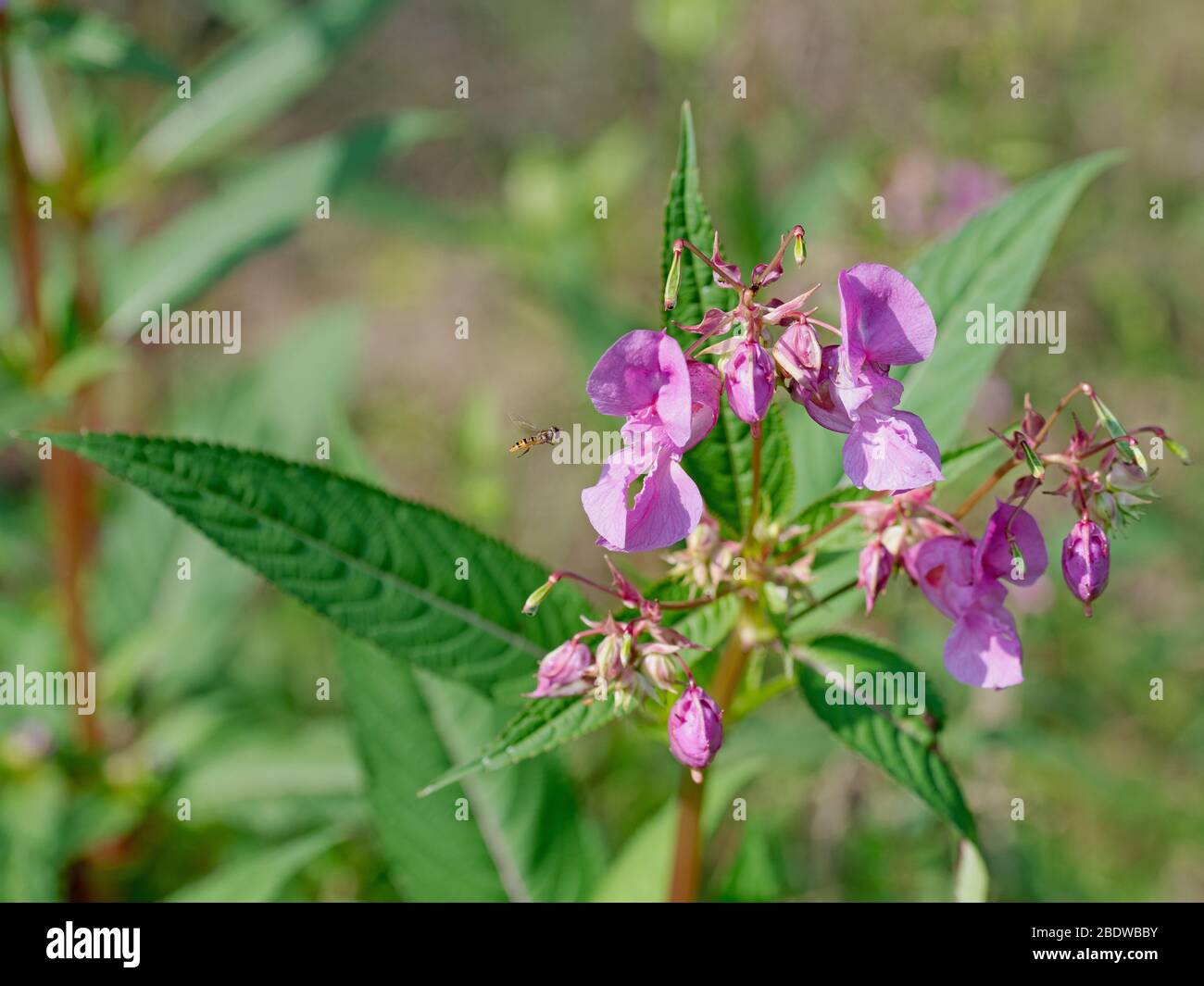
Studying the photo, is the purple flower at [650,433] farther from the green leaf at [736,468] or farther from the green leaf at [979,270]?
the green leaf at [979,270]

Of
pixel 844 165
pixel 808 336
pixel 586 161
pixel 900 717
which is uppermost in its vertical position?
pixel 586 161

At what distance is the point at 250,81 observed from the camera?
2.87 m

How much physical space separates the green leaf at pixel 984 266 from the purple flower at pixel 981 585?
404 mm

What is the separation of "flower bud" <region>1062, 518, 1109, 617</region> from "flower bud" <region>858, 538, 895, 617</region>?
0.68ft

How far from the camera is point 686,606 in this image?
139cm

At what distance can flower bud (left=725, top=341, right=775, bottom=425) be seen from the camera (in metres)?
1.21

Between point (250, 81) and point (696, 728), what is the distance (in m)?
2.29

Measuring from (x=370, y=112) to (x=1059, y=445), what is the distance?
428cm

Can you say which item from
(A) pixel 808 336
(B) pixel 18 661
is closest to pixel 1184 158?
(A) pixel 808 336

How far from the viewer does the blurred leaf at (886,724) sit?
1.42 metres

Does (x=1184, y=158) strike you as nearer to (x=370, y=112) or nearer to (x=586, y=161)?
(x=586, y=161)

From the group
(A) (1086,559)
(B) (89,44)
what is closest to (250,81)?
(B) (89,44)

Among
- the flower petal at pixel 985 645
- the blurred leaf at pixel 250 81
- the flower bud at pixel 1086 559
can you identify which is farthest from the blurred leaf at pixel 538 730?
the blurred leaf at pixel 250 81
